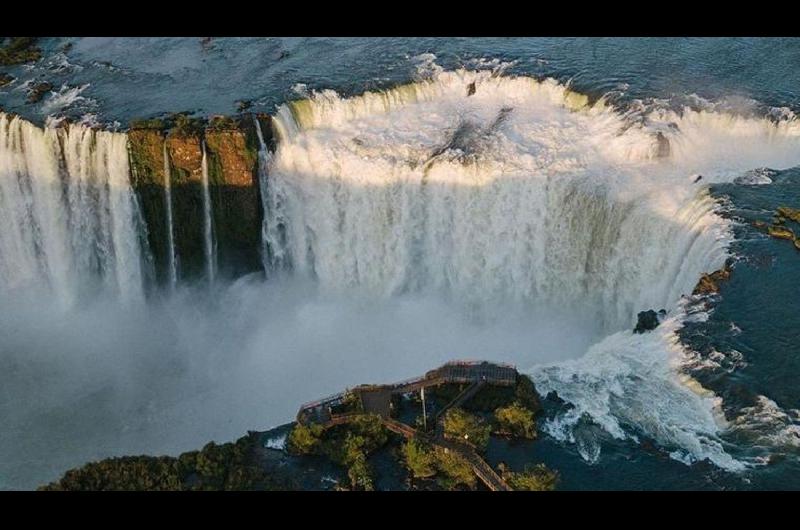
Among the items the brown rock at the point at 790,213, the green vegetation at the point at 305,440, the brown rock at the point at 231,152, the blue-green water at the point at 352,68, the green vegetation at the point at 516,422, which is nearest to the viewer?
the green vegetation at the point at 516,422

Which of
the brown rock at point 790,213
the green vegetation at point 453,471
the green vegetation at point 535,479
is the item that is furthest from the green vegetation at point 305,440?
the brown rock at point 790,213

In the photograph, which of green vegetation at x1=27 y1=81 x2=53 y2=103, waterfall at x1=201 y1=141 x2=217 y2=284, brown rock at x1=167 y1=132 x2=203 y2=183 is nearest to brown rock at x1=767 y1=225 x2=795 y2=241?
waterfall at x1=201 y1=141 x2=217 y2=284

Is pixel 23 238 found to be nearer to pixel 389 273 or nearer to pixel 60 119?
pixel 60 119

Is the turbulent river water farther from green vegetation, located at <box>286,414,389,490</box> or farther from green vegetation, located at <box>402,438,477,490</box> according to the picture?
green vegetation, located at <box>286,414,389,490</box>

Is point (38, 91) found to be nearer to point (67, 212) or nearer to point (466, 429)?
point (67, 212)

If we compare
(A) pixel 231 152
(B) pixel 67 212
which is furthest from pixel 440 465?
(B) pixel 67 212

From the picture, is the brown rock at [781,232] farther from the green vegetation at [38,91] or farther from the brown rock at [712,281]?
the green vegetation at [38,91]
